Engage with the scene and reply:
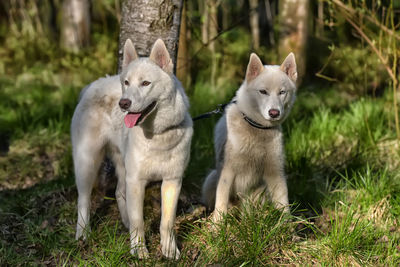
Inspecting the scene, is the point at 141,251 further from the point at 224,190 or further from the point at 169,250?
the point at 224,190

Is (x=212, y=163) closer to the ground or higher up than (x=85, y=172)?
closer to the ground

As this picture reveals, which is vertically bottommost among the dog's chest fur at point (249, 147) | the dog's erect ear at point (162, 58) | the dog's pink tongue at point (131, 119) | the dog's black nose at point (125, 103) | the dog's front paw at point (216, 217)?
the dog's front paw at point (216, 217)

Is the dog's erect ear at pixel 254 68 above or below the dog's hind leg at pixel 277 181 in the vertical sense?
above

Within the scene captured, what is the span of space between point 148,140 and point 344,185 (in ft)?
8.64

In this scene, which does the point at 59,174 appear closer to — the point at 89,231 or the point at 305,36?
the point at 89,231

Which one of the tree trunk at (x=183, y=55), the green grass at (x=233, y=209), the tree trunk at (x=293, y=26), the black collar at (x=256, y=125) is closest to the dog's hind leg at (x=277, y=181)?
the green grass at (x=233, y=209)

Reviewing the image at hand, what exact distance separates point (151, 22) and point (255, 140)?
144 cm

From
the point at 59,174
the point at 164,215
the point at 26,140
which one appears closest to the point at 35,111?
the point at 26,140

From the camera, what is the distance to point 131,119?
311 cm

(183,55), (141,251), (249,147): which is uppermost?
(183,55)

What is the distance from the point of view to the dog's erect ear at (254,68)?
3.86m

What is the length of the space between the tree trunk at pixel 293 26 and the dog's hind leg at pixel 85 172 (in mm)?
4856

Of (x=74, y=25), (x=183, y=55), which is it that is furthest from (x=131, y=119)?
(x=74, y=25)

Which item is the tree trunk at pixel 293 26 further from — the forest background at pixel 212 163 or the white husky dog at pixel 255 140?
the white husky dog at pixel 255 140
